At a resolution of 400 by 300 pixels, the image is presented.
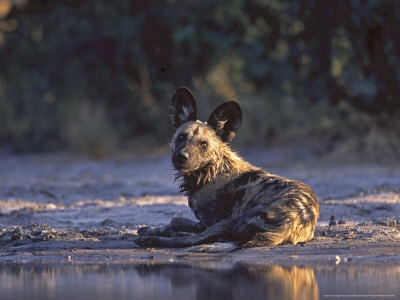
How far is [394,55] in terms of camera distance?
53.0 feet

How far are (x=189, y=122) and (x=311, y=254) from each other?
184cm

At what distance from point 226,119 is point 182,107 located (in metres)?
0.45

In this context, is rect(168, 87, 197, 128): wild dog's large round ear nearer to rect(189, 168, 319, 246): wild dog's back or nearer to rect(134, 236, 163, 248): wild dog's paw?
rect(189, 168, 319, 246): wild dog's back

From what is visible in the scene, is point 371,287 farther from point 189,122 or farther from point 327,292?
point 189,122

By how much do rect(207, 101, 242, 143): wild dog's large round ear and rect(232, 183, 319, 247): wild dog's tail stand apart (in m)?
0.99

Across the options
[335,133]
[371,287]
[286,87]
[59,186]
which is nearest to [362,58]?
[335,133]

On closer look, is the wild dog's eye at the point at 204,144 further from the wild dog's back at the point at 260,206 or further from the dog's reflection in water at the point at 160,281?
the dog's reflection in water at the point at 160,281

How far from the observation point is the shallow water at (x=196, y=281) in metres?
5.15

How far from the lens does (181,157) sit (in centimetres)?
755

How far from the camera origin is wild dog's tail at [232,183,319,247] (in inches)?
276

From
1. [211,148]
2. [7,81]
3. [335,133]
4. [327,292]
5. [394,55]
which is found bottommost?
[327,292]

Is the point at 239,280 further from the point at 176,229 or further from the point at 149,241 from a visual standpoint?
the point at 176,229

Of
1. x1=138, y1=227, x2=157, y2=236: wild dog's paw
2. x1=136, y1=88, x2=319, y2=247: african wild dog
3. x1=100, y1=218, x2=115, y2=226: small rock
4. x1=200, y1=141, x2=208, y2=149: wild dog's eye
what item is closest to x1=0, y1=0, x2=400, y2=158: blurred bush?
x1=100, y1=218, x2=115, y2=226: small rock

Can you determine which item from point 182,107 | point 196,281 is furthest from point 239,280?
point 182,107
